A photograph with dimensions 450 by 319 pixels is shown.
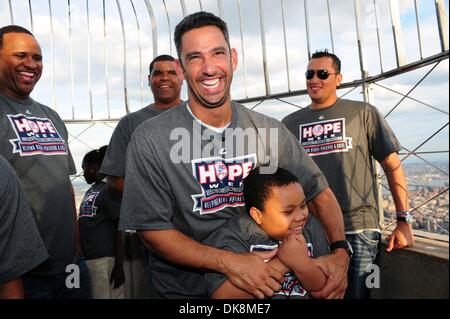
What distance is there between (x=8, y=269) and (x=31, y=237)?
0.15m

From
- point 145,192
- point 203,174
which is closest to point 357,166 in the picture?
point 203,174

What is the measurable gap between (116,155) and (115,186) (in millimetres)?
281

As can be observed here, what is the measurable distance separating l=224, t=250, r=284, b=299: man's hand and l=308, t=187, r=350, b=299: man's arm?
238 millimetres

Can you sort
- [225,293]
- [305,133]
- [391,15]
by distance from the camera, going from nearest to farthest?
1. [225,293]
2. [305,133]
3. [391,15]

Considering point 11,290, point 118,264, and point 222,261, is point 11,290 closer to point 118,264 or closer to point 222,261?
point 222,261

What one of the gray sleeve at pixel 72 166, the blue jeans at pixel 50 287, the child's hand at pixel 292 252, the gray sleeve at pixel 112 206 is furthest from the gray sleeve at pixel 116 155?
the child's hand at pixel 292 252

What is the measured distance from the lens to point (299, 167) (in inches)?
80.5

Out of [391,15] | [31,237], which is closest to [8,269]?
[31,237]

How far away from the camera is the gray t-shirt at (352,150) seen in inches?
132

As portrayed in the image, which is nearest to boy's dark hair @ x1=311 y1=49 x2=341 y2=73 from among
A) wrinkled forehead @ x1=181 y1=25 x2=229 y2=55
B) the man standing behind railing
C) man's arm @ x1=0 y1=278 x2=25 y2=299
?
the man standing behind railing

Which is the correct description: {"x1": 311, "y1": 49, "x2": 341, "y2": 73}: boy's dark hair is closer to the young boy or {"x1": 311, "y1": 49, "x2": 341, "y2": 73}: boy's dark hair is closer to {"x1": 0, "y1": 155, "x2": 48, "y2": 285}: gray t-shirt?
the young boy
